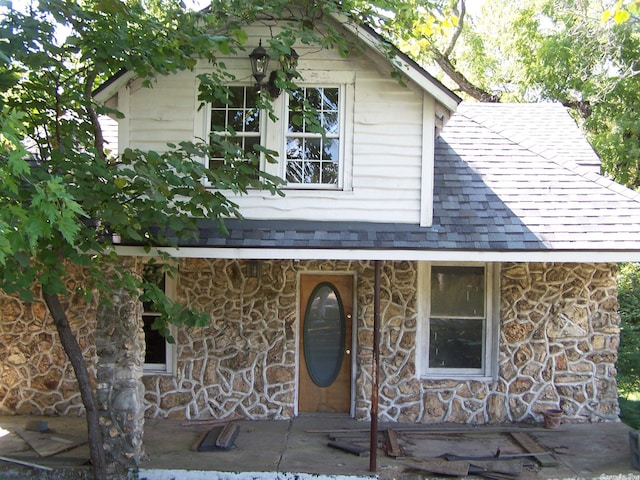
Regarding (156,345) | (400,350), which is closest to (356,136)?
(400,350)

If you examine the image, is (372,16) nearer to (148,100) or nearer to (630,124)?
(148,100)

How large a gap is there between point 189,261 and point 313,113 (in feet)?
10.3

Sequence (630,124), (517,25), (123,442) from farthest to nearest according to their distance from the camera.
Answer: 1. (517,25)
2. (630,124)
3. (123,442)

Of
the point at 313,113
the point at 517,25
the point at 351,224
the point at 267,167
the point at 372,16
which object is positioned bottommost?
the point at 351,224

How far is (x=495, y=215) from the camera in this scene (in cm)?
776

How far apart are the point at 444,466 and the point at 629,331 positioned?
8441mm

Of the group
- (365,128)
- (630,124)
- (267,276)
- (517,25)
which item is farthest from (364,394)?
(517,25)

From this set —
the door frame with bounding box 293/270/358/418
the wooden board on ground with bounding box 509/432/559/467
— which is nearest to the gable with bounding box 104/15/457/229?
the door frame with bounding box 293/270/358/418

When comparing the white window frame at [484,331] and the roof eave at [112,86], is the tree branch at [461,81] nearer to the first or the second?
the white window frame at [484,331]

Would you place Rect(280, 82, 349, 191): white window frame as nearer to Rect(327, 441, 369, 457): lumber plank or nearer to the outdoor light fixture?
the outdoor light fixture

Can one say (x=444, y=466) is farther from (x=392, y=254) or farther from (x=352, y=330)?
(x=352, y=330)

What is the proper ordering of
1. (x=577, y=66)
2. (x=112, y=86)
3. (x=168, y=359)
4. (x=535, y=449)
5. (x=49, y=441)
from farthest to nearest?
1. (x=577, y=66)
2. (x=168, y=359)
3. (x=49, y=441)
4. (x=535, y=449)
5. (x=112, y=86)

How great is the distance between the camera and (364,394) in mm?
8758

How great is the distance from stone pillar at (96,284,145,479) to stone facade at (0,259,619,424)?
174cm
